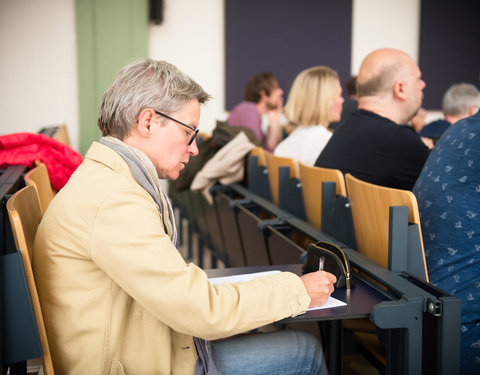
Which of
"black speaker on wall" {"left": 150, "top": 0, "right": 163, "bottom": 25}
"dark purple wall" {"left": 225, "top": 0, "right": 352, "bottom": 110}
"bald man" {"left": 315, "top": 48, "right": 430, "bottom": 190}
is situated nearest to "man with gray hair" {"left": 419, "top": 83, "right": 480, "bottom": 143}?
"bald man" {"left": 315, "top": 48, "right": 430, "bottom": 190}

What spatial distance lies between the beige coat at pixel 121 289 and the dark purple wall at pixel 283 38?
239 inches

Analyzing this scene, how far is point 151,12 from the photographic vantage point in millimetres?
6691

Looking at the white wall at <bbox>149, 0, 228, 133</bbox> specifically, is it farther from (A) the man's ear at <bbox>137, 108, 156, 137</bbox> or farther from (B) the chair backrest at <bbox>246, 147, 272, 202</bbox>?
(A) the man's ear at <bbox>137, 108, 156, 137</bbox>

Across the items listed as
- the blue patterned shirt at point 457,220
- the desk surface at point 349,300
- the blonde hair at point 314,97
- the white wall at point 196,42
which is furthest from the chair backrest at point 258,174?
the white wall at point 196,42

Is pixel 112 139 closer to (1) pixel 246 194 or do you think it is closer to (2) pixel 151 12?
(1) pixel 246 194

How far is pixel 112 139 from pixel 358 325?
109cm

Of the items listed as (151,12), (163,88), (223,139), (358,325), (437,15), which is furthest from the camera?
(437,15)

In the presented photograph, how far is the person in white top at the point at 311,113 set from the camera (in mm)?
3561

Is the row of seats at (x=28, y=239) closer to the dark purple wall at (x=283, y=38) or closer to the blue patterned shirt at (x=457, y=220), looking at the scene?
the blue patterned shirt at (x=457, y=220)

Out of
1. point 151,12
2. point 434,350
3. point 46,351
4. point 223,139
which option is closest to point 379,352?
point 434,350

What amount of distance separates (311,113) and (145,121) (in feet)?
7.93

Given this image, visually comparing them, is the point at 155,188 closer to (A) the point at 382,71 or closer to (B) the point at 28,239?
(B) the point at 28,239

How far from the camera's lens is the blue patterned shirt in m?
1.65

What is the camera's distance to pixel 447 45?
774 centimetres
